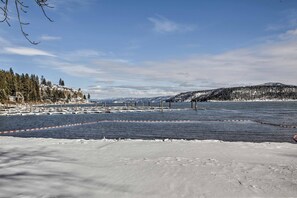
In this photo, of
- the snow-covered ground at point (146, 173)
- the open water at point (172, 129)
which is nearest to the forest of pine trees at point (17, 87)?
the open water at point (172, 129)

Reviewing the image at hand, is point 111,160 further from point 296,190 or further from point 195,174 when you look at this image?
point 296,190

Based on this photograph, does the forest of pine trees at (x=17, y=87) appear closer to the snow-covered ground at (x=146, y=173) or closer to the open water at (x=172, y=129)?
the open water at (x=172, y=129)

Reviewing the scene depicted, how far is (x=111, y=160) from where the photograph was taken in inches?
404

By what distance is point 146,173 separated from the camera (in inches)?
328

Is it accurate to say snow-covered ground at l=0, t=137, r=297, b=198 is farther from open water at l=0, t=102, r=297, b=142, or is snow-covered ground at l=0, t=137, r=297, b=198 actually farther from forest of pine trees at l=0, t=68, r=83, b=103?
forest of pine trees at l=0, t=68, r=83, b=103

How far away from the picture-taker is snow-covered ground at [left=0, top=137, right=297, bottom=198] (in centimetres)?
661

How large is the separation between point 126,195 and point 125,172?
6.76 ft

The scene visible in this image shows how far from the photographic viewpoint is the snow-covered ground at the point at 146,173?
6613 millimetres

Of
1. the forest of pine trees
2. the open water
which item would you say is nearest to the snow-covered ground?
the open water

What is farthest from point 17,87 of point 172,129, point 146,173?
point 146,173

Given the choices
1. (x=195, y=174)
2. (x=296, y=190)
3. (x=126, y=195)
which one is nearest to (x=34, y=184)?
(x=126, y=195)

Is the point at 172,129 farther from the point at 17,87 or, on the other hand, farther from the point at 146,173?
the point at 17,87

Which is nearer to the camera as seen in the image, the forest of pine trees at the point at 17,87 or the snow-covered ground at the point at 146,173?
the snow-covered ground at the point at 146,173

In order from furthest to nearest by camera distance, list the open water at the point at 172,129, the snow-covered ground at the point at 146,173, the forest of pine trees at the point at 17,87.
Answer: the forest of pine trees at the point at 17,87 < the open water at the point at 172,129 < the snow-covered ground at the point at 146,173
